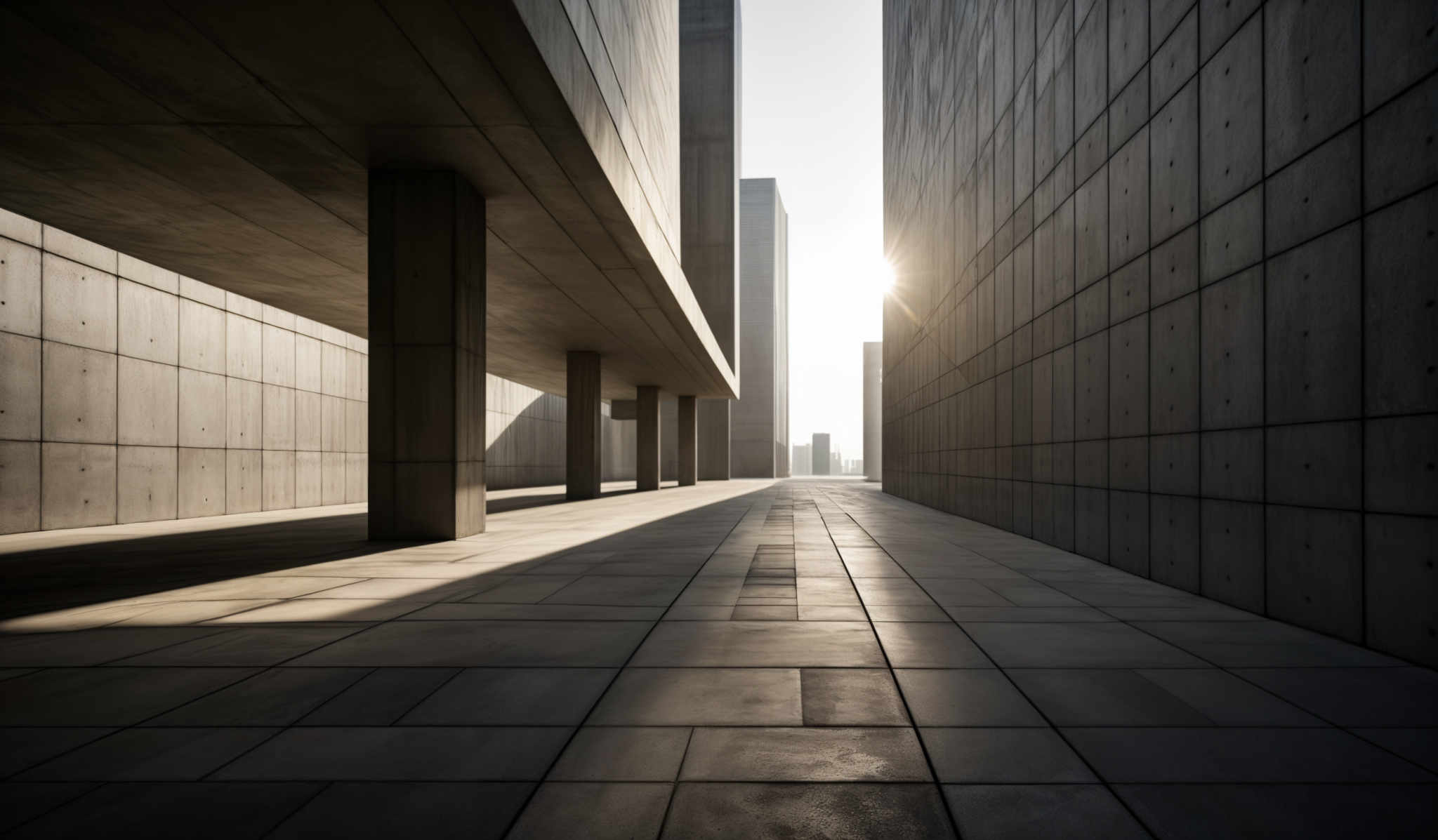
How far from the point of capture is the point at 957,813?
3.03 m

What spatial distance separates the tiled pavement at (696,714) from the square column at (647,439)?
29034 mm

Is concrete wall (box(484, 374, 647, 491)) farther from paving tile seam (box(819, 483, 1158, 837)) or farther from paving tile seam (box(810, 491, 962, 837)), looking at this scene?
paving tile seam (box(819, 483, 1158, 837))

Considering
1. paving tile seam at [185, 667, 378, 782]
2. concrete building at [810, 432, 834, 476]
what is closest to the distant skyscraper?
concrete building at [810, 432, 834, 476]

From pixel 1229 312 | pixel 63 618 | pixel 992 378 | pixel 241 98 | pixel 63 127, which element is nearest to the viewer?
pixel 63 618

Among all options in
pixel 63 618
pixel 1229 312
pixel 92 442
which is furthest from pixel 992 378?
pixel 92 442

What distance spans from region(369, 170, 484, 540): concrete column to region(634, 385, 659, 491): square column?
2377 centimetres

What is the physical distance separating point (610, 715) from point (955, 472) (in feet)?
53.8

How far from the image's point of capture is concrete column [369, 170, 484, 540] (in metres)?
12.4

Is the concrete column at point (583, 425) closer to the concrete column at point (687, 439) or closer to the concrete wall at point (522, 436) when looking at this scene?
the concrete wall at point (522, 436)

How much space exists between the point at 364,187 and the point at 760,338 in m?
59.5

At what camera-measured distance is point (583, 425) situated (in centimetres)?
2961

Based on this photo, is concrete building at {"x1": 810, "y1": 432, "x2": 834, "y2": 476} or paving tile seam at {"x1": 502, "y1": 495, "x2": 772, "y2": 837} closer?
paving tile seam at {"x1": 502, "y1": 495, "x2": 772, "y2": 837}

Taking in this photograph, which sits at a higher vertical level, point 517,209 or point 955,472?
point 517,209

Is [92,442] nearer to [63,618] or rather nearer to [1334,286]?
[63,618]
